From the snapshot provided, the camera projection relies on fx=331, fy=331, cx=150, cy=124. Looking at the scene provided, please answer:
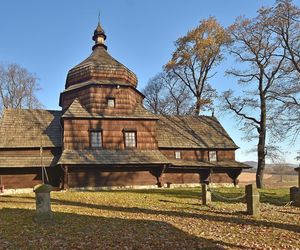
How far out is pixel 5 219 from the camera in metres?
11.1

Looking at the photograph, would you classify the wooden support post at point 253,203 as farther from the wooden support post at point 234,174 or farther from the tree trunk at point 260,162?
the tree trunk at point 260,162

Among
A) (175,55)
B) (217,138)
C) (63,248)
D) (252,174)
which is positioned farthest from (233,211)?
(252,174)

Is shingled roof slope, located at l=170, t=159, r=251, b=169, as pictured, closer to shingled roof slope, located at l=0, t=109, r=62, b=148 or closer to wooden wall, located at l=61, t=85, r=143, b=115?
wooden wall, located at l=61, t=85, r=143, b=115

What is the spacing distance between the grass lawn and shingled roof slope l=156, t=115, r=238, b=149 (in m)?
13.5

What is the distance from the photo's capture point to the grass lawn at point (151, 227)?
323 inches

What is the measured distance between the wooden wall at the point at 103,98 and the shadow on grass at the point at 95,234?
14825mm

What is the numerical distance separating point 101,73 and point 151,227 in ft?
61.6

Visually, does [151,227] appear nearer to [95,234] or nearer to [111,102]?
[95,234]

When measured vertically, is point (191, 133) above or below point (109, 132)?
below

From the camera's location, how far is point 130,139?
2573cm

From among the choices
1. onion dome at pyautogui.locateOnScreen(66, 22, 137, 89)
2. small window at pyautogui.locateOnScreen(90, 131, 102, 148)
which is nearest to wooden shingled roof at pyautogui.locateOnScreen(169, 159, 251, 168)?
small window at pyautogui.locateOnScreen(90, 131, 102, 148)

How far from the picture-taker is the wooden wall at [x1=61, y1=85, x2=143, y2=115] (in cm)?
2569

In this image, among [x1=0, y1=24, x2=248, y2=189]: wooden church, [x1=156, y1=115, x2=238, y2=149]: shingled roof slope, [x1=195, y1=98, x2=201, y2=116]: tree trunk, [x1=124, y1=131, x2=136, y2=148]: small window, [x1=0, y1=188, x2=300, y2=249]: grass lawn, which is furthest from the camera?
[x1=195, y1=98, x2=201, y2=116]: tree trunk

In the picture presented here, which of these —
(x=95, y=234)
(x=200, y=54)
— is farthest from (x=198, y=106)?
(x=95, y=234)
